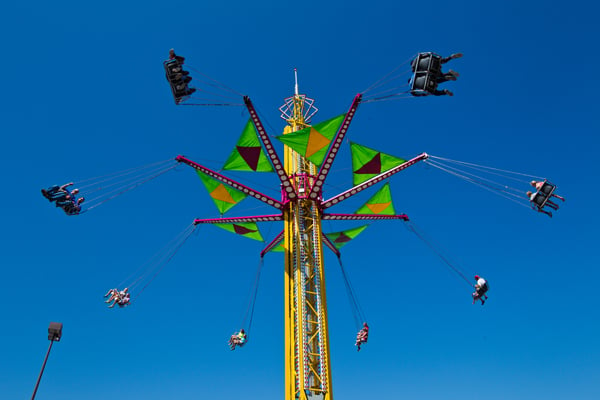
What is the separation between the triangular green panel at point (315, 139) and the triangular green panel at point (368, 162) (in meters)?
1.93

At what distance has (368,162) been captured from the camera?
19.5m

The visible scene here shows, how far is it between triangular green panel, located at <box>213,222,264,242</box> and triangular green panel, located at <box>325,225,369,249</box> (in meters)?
3.38

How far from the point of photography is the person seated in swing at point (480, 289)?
15.9 m

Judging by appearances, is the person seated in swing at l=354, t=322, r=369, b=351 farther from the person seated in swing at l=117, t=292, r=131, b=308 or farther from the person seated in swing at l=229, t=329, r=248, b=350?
the person seated in swing at l=117, t=292, r=131, b=308

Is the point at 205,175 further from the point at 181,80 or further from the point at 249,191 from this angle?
the point at 181,80

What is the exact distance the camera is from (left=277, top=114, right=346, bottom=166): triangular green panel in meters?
17.5

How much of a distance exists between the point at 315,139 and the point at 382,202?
5538mm

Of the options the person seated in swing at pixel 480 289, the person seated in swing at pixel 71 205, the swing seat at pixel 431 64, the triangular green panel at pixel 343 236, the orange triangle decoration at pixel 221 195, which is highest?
the orange triangle decoration at pixel 221 195

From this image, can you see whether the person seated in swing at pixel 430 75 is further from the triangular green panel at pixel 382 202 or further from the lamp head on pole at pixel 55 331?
the lamp head on pole at pixel 55 331

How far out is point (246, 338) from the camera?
66.8ft

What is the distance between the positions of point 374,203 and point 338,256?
304 cm

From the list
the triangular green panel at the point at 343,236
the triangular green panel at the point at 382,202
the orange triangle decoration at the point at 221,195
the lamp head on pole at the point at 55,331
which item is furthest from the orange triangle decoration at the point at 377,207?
the lamp head on pole at the point at 55,331

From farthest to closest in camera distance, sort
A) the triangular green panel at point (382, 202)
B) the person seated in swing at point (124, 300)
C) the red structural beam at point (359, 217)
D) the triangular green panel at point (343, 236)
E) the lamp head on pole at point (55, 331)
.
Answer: the triangular green panel at point (343, 236) → the triangular green panel at point (382, 202) → the red structural beam at point (359, 217) → the person seated in swing at point (124, 300) → the lamp head on pole at point (55, 331)

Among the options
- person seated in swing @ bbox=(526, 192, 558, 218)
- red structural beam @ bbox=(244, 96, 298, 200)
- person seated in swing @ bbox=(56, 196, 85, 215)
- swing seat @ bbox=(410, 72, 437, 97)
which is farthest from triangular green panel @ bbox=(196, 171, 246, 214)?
person seated in swing @ bbox=(526, 192, 558, 218)
